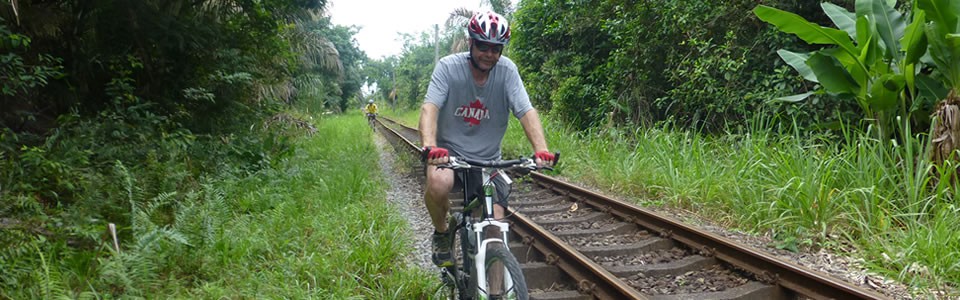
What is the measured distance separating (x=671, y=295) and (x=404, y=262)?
1.96 m

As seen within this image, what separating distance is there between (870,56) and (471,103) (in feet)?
13.3

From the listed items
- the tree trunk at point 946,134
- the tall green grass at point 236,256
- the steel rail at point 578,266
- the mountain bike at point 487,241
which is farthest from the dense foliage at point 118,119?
the tree trunk at point 946,134

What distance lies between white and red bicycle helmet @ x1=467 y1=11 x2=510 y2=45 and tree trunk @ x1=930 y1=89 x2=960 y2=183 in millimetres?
3659

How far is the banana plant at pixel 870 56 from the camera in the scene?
16.7 ft

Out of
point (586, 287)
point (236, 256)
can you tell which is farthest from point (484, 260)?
point (236, 256)

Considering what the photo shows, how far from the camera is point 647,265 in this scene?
4094mm

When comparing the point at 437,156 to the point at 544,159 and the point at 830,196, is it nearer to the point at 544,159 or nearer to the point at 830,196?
the point at 544,159

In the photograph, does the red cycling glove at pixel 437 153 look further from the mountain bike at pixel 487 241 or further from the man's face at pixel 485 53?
the man's face at pixel 485 53

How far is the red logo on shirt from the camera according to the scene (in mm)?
3270

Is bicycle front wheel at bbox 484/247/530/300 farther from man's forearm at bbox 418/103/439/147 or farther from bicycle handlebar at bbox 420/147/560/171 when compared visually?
man's forearm at bbox 418/103/439/147

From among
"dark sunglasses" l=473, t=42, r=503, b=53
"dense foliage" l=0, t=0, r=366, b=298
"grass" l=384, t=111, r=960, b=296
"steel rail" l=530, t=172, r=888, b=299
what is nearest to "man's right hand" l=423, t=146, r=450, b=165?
"dark sunglasses" l=473, t=42, r=503, b=53

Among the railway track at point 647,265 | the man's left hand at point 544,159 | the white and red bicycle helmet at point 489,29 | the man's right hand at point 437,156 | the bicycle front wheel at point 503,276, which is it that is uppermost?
the white and red bicycle helmet at point 489,29

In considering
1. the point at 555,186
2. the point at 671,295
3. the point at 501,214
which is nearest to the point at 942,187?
the point at 671,295

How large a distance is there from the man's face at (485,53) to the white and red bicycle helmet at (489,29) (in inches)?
2.2
